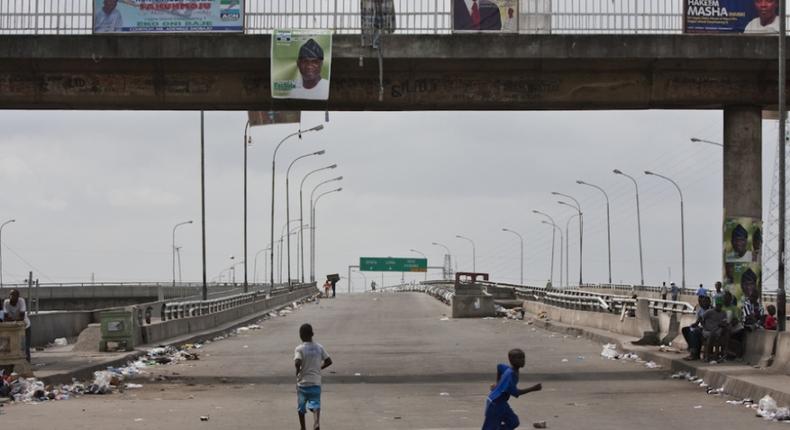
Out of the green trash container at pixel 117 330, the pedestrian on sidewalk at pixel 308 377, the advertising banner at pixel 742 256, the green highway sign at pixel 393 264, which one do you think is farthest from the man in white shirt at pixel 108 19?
the green highway sign at pixel 393 264

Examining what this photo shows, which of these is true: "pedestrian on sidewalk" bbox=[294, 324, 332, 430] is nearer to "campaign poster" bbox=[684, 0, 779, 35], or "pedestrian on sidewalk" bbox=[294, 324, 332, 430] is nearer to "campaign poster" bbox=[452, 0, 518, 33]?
"campaign poster" bbox=[452, 0, 518, 33]

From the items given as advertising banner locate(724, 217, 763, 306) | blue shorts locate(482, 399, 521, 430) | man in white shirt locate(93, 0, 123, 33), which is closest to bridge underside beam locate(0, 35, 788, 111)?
man in white shirt locate(93, 0, 123, 33)

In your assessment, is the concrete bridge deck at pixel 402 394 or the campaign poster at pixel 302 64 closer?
the concrete bridge deck at pixel 402 394

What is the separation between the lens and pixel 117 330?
2869cm

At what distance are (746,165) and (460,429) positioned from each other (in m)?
12.3

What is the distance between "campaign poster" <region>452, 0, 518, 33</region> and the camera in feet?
81.0

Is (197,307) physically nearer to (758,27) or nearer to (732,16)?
(732,16)

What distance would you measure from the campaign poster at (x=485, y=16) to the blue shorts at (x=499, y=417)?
1432cm

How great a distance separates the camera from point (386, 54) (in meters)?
24.0

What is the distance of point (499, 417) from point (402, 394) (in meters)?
9.23

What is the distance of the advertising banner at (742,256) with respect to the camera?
25234 millimetres

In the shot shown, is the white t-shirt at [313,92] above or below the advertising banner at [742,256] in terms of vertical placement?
above

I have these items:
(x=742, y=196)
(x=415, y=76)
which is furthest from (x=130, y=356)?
(x=742, y=196)

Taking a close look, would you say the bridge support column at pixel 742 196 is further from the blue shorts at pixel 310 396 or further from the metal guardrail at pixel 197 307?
the metal guardrail at pixel 197 307
